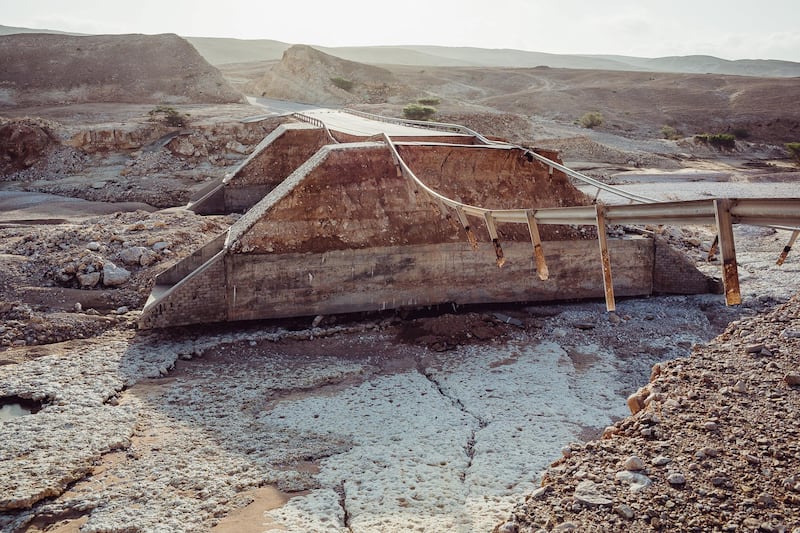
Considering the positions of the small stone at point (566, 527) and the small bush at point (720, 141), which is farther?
the small bush at point (720, 141)

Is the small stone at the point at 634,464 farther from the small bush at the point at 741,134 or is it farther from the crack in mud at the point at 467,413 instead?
the small bush at the point at 741,134

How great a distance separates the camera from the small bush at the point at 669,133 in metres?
33.7

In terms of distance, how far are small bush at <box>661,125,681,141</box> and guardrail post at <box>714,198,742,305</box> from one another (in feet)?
105

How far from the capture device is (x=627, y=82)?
5391cm

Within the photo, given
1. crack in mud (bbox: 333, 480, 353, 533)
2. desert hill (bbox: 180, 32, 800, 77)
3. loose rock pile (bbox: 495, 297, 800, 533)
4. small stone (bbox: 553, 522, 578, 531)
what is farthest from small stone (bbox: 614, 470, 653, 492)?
desert hill (bbox: 180, 32, 800, 77)

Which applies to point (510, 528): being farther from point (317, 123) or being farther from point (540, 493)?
point (317, 123)

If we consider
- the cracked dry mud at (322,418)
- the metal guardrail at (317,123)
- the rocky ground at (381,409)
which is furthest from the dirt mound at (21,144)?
the cracked dry mud at (322,418)

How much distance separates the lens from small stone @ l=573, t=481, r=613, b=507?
4719mm

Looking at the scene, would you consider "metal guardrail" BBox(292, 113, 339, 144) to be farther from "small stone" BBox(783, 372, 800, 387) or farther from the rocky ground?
"small stone" BBox(783, 372, 800, 387)

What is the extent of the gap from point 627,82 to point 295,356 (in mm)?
51101

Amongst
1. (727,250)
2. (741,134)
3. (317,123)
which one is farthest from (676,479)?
(741,134)

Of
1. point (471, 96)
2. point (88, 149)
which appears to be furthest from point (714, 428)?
point (471, 96)

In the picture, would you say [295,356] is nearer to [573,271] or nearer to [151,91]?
[573,271]

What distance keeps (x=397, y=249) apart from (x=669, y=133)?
2796 centimetres
